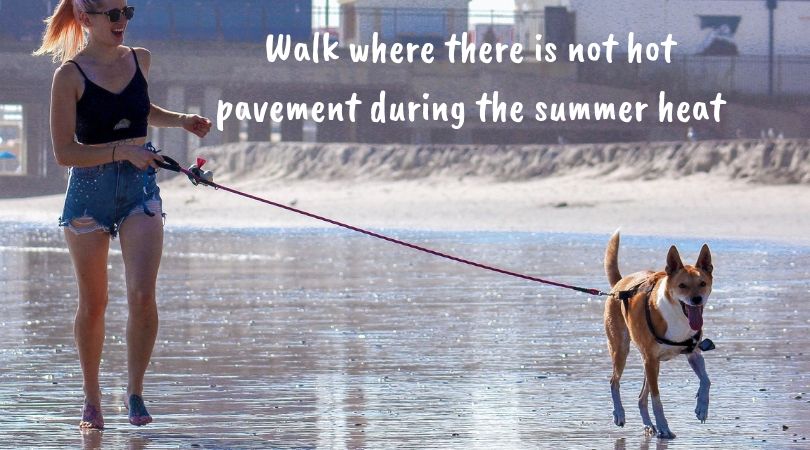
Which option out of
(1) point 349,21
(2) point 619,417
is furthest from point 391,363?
(1) point 349,21

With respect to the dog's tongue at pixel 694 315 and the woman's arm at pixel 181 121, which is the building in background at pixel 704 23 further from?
the dog's tongue at pixel 694 315

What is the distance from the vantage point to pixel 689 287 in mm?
7223

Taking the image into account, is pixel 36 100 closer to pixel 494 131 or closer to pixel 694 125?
pixel 494 131

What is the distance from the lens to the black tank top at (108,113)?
7.21 m

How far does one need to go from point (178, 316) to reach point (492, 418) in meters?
5.59

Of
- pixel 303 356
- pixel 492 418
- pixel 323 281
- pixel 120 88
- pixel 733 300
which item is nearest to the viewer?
pixel 120 88

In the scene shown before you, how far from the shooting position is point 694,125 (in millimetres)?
54469

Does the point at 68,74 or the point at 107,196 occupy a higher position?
the point at 68,74

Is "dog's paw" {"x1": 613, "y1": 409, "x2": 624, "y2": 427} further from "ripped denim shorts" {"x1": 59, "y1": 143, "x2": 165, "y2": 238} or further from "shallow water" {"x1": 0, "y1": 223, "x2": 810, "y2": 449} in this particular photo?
"ripped denim shorts" {"x1": 59, "y1": 143, "x2": 165, "y2": 238}

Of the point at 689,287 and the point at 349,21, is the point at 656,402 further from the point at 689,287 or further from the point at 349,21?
the point at 349,21

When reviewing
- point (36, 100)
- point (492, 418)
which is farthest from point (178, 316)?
point (36, 100)

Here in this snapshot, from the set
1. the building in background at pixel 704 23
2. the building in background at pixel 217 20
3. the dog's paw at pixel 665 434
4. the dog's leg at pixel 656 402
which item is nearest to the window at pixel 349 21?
the building in background at pixel 217 20

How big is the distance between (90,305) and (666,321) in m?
2.46

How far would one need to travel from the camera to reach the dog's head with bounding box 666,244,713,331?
23.7 feet
